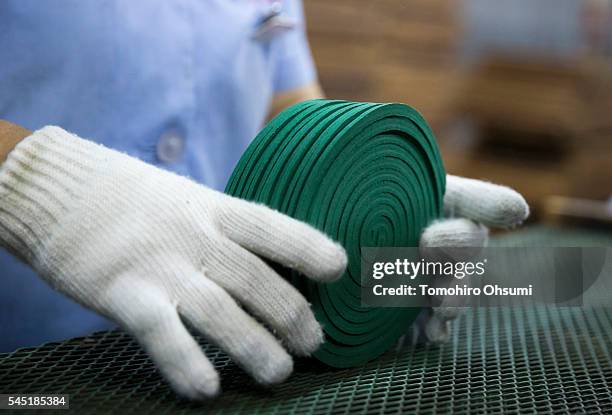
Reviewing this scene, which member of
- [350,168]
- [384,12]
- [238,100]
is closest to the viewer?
[350,168]

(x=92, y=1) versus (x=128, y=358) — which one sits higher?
(x=92, y=1)

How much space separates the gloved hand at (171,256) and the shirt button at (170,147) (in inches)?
12.5

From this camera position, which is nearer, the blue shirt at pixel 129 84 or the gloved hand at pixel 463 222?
the gloved hand at pixel 463 222

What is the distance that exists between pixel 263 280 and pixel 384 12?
228 centimetres

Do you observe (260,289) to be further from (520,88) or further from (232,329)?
(520,88)

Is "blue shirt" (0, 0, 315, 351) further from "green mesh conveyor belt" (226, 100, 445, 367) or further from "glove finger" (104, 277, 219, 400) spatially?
"glove finger" (104, 277, 219, 400)

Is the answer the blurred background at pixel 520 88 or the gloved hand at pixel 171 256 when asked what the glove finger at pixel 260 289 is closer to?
the gloved hand at pixel 171 256

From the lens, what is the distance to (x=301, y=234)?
70cm

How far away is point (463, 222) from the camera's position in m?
0.86

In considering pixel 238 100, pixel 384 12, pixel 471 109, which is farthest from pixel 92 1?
pixel 471 109

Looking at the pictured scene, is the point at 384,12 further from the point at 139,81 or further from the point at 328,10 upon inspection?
the point at 139,81

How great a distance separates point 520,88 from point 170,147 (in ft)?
9.52

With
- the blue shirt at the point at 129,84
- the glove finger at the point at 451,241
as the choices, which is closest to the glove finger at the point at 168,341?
the glove finger at the point at 451,241

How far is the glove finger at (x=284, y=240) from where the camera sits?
691 millimetres
